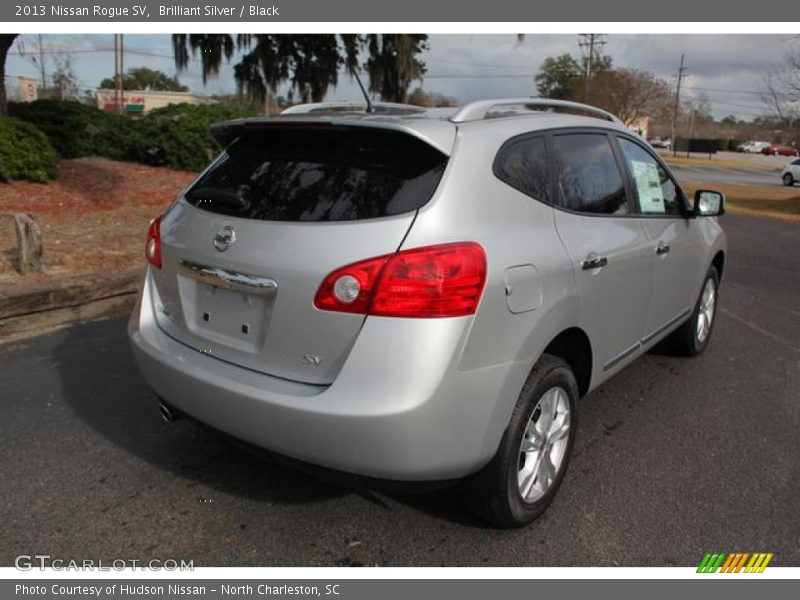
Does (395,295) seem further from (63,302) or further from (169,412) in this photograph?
(63,302)

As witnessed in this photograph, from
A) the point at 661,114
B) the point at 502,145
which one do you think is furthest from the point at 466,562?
the point at 661,114

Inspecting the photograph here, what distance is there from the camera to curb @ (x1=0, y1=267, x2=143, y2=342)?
4.92m

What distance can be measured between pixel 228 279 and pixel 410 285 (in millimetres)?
750

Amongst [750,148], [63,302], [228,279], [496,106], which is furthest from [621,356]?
[750,148]

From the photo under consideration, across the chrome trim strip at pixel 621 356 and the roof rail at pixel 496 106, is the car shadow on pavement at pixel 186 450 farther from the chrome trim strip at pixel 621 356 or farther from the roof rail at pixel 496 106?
the roof rail at pixel 496 106

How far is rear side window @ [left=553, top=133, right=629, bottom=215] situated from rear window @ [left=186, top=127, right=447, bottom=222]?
2.59ft

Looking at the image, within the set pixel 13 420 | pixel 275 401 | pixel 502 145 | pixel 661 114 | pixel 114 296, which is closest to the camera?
pixel 275 401

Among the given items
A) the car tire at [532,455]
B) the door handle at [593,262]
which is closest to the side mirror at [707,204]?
the door handle at [593,262]

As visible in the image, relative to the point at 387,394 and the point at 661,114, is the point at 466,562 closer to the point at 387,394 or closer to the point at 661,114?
the point at 387,394

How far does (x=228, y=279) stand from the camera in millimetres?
2521

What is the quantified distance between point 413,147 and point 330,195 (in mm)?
354

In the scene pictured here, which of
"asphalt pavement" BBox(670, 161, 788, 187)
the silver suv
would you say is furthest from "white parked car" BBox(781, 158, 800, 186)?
the silver suv

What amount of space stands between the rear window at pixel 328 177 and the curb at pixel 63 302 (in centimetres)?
259

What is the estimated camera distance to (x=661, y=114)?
71.6m
